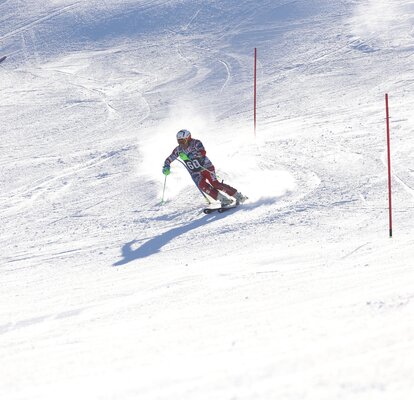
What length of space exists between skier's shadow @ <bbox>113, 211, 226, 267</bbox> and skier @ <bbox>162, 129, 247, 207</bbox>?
0.52 m

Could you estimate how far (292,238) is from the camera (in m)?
10.1

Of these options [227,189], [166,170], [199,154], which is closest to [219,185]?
[227,189]

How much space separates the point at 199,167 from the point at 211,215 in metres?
0.99

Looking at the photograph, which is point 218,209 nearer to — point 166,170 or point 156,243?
point 166,170

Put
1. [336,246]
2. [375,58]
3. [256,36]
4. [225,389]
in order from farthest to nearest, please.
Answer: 1. [256,36]
2. [375,58]
3. [336,246]
4. [225,389]

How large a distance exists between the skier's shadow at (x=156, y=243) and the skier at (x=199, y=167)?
52cm

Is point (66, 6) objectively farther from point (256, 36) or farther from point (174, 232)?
point (174, 232)

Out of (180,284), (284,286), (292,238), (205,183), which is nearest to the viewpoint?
(284,286)

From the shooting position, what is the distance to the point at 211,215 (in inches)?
476

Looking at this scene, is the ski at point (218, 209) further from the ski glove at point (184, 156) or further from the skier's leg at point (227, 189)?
the ski glove at point (184, 156)

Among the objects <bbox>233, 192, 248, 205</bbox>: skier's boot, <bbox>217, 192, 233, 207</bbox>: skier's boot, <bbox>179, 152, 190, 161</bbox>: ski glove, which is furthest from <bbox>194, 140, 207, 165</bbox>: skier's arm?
<bbox>233, 192, 248, 205</bbox>: skier's boot

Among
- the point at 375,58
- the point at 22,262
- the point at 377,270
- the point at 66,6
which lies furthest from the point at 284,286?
the point at 66,6

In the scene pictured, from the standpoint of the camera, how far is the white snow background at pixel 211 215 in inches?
244

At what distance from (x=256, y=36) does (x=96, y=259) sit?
1690 centimetres
